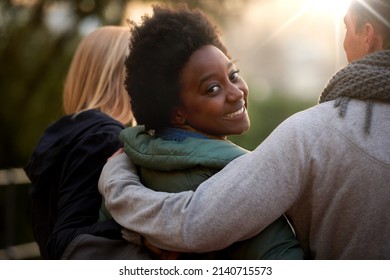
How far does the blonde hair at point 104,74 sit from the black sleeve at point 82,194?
0.32 meters

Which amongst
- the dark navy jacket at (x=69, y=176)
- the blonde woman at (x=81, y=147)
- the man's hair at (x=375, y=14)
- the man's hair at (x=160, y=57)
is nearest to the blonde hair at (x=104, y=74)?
the blonde woman at (x=81, y=147)

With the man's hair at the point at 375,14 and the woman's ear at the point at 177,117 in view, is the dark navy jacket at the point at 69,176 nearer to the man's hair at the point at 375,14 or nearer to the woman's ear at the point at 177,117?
the woman's ear at the point at 177,117

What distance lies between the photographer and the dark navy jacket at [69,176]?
230cm

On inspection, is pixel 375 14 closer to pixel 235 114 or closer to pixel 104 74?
pixel 235 114

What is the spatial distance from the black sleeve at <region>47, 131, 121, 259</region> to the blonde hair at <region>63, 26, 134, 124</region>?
12.7 inches

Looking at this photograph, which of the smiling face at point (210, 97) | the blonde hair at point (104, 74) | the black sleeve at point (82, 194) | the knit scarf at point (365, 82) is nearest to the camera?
the knit scarf at point (365, 82)

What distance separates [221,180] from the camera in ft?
5.77

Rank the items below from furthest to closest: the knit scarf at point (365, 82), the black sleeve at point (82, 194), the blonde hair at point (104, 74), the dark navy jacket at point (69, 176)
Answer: the blonde hair at point (104, 74), the dark navy jacket at point (69, 176), the black sleeve at point (82, 194), the knit scarf at point (365, 82)

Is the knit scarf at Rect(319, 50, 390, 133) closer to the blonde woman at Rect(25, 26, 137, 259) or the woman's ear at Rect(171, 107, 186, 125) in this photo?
the woman's ear at Rect(171, 107, 186, 125)

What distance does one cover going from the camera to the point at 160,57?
6.61 ft

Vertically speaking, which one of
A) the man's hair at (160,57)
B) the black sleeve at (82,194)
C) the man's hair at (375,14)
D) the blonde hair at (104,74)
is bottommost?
the black sleeve at (82,194)

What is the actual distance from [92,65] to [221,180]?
1.32 meters

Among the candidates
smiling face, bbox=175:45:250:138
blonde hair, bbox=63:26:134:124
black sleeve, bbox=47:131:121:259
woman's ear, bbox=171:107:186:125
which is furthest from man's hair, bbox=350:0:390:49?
blonde hair, bbox=63:26:134:124

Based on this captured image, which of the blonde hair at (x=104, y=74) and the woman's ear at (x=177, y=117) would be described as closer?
the woman's ear at (x=177, y=117)
